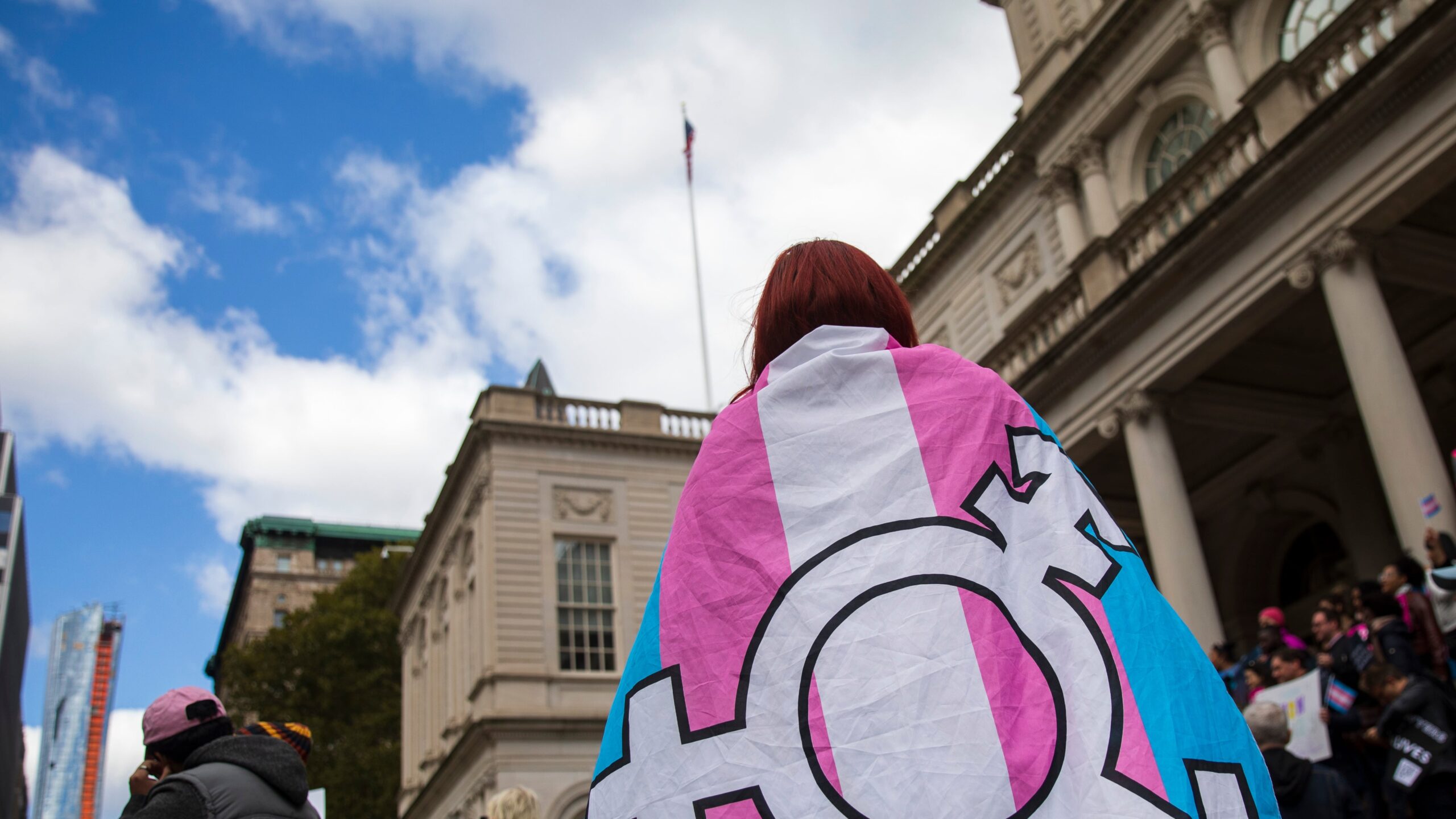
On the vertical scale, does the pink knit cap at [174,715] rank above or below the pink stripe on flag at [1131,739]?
above

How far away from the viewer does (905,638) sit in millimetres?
1923

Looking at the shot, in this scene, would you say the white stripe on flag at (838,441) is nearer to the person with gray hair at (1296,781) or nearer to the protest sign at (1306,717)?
the person with gray hair at (1296,781)

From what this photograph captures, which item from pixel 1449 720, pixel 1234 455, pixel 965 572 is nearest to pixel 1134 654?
pixel 965 572

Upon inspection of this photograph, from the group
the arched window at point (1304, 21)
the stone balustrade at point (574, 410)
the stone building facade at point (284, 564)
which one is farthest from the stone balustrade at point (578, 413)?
the stone building facade at point (284, 564)

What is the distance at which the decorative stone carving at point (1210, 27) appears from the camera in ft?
51.7

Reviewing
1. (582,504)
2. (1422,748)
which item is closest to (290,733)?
(1422,748)

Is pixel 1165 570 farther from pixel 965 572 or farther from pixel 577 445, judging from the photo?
pixel 577 445

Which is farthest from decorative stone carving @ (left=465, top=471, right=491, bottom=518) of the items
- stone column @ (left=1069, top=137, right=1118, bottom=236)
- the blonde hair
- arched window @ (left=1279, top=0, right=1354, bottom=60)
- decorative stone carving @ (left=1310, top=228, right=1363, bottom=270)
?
the blonde hair

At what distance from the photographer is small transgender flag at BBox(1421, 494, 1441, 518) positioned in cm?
1020

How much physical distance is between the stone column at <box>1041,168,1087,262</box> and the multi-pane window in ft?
46.0

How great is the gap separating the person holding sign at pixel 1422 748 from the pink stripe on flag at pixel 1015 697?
5.70 m

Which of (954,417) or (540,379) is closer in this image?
(954,417)

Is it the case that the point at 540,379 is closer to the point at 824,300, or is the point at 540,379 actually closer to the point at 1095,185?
the point at 1095,185

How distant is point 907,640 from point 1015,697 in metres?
0.19
